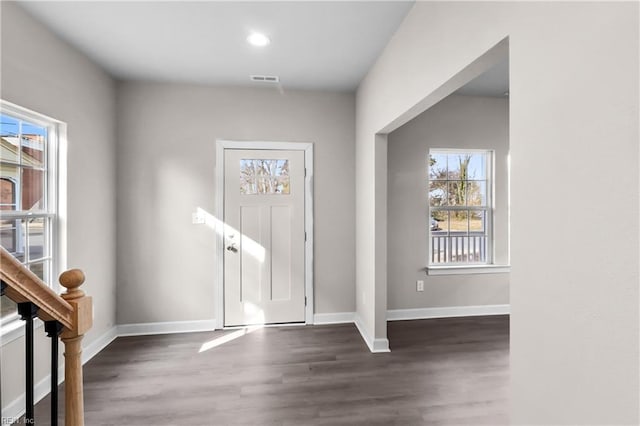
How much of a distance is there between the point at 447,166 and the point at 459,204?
0.48 m

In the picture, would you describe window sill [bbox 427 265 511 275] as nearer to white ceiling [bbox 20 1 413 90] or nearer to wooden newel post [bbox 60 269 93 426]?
white ceiling [bbox 20 1 413 90]

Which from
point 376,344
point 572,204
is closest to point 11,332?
point 376,344

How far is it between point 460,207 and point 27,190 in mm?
4107

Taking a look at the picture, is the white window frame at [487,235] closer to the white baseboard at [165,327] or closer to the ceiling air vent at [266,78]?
the ceiling air vent at [266,78]

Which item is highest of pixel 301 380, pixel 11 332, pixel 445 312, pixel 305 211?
pixel 305 211

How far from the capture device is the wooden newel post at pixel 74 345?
1.09 meters

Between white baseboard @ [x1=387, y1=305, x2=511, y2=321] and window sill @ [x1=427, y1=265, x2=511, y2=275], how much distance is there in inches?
16.5

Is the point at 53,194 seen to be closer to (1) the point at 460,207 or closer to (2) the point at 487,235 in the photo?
(1) the point at 460,207

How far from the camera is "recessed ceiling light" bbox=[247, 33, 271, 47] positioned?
2559 mm

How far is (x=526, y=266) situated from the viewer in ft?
4.03

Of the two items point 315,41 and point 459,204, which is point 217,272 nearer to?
point 315,41

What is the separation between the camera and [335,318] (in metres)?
3.84

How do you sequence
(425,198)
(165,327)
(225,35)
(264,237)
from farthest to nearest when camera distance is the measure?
1. (425,198)
2. (264,237)
3. (165,327)
4. (225,35)

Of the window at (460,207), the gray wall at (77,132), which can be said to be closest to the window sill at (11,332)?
the gray wall at (77,132)
